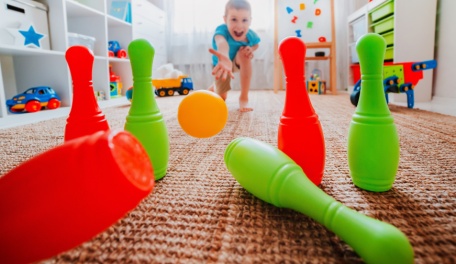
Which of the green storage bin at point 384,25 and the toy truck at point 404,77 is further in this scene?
the green storage bin at point 384,25

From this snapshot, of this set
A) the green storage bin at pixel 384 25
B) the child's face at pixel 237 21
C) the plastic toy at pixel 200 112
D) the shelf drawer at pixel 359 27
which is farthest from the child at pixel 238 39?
the shelf drawer at pixel 359 27

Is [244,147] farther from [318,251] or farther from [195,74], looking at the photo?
[195,74]

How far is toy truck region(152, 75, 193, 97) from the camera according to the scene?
102 inches

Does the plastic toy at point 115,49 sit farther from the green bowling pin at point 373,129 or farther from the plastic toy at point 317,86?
the green bowling pin at point 373,129

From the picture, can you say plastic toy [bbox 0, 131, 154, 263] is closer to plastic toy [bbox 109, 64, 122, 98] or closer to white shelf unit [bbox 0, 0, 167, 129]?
white shelf unit [bbox 0, 0, 167, 129]

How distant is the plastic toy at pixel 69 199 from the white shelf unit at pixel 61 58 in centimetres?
109

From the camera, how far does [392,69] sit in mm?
1562

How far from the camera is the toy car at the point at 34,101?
138 centimetres

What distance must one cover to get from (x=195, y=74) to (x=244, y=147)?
116 inches

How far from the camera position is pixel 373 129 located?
0.43 m

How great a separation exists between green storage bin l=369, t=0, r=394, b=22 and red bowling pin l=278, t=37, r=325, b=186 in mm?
1748

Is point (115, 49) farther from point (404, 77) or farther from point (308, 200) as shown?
point (308, 200)

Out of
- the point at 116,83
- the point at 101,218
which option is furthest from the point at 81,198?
the point at 116,83

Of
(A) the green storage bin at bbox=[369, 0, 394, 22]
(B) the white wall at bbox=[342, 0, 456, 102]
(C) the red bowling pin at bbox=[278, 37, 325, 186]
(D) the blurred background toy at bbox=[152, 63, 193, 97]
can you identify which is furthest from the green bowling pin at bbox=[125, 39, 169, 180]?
(D) the blurred background toy at bbox=[152, 63, 193, 97]
